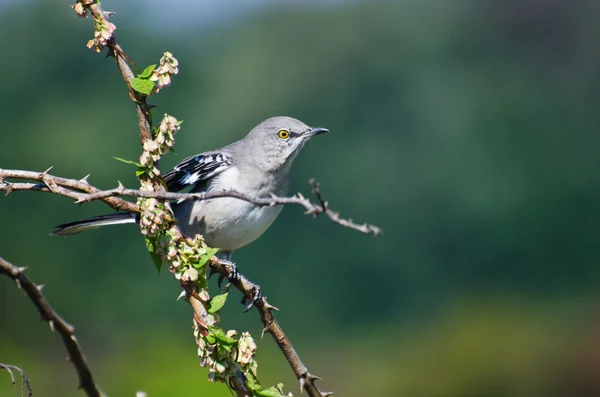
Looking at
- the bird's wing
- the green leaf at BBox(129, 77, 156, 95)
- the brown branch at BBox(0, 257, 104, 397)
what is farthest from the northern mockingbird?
the brown branch at BBox(0, 257, 104, 397)

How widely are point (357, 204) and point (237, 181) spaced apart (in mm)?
18157

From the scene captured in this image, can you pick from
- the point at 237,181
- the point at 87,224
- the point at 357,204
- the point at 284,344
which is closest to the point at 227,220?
the point at 237,181

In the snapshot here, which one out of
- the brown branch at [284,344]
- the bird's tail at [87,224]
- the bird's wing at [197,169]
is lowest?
the brown branch at [284,344]

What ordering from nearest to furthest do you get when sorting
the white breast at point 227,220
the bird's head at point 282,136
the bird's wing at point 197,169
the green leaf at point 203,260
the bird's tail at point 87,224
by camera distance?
1. the green leaf at point 203,260
2. the bird's tail at point 87,224
3. the white breast at point 227,220
4. the bird's wing at point 197,169
5. the bird's head at point 282,136

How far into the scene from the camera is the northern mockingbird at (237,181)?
4836 millimetres

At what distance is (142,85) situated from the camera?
242 cm

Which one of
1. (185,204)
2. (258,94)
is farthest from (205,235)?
(258,94)

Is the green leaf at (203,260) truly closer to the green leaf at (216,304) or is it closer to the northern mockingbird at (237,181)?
the green leaf at (216,304)

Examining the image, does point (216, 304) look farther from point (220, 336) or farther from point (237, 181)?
point (237, 181)

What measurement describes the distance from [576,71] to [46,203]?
24.9 meters

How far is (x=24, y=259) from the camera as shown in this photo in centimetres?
1897

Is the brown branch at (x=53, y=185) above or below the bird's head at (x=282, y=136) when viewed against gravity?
below

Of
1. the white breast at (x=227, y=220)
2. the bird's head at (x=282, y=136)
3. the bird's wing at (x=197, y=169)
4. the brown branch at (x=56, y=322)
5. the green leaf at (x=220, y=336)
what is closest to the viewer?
the brown branch at (x=56, y=322)

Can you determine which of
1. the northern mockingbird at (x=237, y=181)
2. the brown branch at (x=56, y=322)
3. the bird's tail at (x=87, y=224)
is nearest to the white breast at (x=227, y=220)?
the northern mockingbird at (x=237, y=181)
